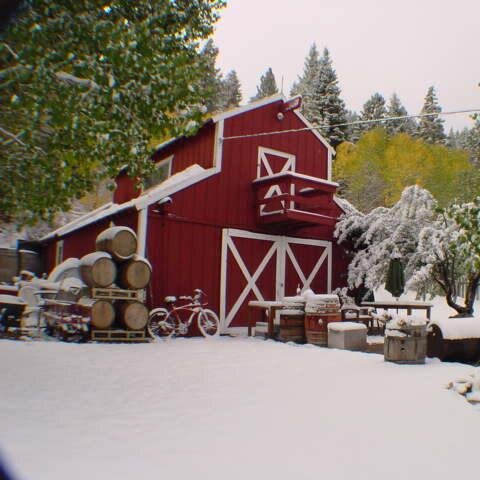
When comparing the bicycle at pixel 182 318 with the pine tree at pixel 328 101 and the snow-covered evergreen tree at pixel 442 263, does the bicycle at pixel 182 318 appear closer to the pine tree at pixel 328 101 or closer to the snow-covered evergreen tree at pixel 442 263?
the snow-covered evergreen tree at pixel 442 263

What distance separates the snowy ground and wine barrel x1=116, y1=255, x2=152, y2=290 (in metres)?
2.65

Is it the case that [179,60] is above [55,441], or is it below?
above

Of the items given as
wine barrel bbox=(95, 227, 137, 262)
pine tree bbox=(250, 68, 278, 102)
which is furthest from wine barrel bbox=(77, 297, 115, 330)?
pine tree bbox=(250, 68, 278, 102)

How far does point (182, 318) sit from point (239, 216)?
3126 mm

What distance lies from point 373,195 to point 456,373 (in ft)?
104

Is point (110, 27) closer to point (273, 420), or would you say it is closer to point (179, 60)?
point (179, 60)

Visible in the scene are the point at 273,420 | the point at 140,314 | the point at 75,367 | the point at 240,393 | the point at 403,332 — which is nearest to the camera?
the point at 273,420

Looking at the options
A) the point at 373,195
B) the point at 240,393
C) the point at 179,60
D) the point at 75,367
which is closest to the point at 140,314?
the point at 75,367

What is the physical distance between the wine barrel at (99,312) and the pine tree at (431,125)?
45.5 m

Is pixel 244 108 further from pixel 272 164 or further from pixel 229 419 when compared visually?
pixel 229 419

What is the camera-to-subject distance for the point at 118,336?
10164mm

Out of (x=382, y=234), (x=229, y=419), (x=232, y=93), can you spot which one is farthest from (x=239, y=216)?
(x=232, y=93)

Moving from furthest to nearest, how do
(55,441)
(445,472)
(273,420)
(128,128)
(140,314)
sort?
(140,314) → (128,128) → (273,420) → (55,441) → (445,472)

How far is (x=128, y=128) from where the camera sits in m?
6.15
